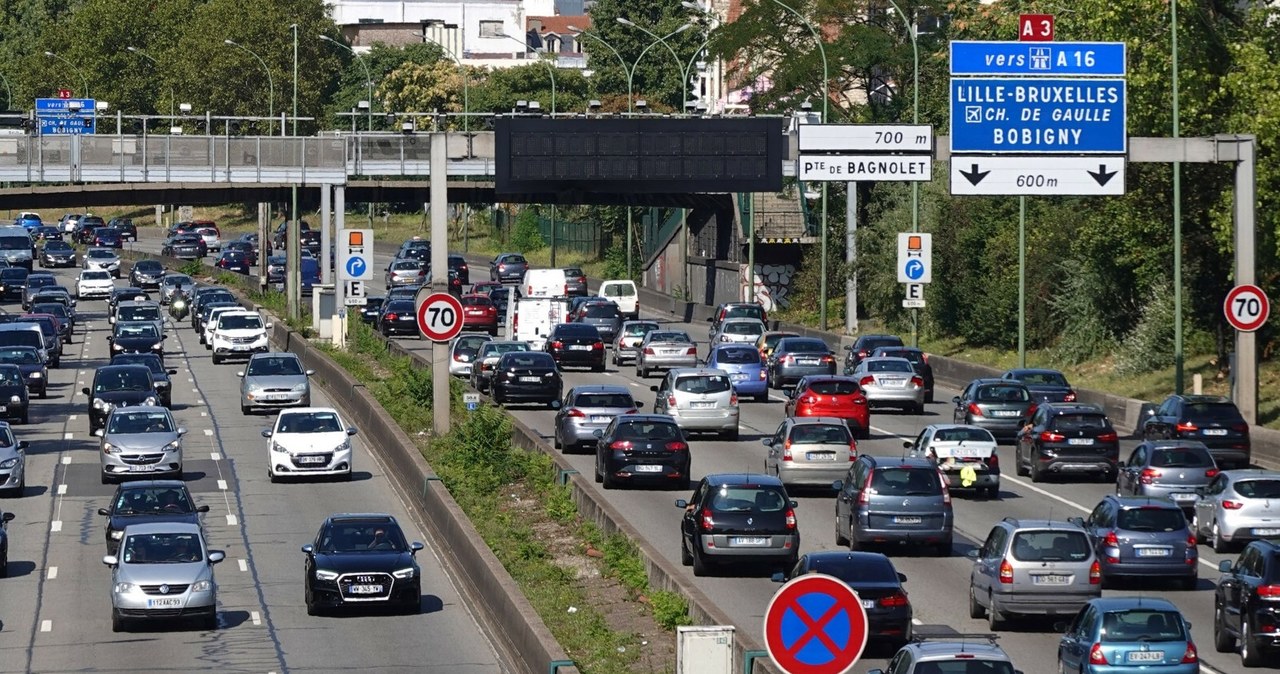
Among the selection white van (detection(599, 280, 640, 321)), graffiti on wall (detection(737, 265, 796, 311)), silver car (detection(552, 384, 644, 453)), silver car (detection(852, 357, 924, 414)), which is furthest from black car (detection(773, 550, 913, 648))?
graffiti on wall (detection(737, 265, 796, 311))

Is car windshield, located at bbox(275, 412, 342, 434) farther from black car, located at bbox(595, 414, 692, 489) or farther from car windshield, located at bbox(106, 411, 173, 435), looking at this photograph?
black car, located at bbox(595, 414, 692, 489)

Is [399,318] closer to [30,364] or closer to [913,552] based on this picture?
[30,364]

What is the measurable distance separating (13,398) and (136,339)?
13.2 m

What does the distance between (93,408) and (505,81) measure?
8807cm

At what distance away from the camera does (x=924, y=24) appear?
3821 inches

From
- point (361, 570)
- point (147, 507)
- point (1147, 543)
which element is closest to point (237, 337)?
point (147, 507)

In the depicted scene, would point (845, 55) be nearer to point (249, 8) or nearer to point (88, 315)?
point (88, 315)

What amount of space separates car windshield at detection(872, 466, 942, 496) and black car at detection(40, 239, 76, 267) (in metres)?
93.3

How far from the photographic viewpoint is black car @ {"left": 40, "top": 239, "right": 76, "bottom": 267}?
115 m

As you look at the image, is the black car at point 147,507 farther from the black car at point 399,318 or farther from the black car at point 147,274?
the black car at point 147,274

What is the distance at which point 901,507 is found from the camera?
95.4 feet

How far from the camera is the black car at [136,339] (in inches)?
2448

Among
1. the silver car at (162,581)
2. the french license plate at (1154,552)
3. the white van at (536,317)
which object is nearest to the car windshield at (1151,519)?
the french license plate at (1154,552)

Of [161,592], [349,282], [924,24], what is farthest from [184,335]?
[161,592]
